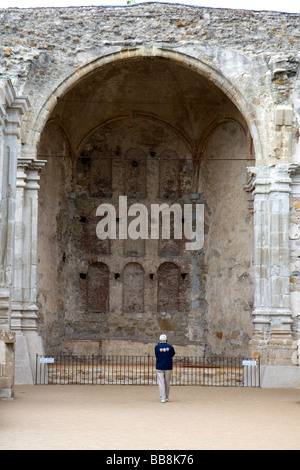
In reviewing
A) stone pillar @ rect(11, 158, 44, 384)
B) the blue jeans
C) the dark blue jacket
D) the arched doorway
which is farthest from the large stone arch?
the blue jeans

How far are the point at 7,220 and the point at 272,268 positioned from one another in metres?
6.76

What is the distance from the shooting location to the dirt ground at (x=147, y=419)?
777 cm

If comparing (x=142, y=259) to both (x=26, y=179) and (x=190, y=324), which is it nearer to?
(x=190, y=324)

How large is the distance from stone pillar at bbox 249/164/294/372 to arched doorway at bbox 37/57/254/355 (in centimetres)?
286

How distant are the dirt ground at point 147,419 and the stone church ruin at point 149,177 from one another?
1355 millimetres

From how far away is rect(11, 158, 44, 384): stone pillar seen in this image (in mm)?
15961

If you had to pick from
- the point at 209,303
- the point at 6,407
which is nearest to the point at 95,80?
the point at 209,303

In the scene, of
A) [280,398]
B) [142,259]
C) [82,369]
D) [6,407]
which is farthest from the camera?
[142,259]

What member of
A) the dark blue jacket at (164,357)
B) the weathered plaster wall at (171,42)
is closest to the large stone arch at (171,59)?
the weathered plaster wall at (171,42)

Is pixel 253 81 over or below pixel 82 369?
over

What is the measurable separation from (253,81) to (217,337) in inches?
291

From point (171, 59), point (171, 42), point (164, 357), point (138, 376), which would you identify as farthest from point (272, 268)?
point (171, 42)

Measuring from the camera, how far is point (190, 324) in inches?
843

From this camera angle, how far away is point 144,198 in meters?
22.2
